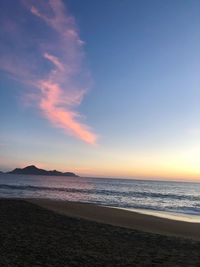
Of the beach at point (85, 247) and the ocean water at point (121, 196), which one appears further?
the ocean water at point (121, 196)

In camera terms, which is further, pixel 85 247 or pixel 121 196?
pixel 121 196

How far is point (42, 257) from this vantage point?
9.26 m

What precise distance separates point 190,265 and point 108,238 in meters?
4.30

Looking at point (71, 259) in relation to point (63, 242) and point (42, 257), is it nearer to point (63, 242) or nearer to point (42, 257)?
point (42, 257)

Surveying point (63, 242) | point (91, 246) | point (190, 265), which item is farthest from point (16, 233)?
point (190, 265)

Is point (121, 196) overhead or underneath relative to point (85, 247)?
overhead

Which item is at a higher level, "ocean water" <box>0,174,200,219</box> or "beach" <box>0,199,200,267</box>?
"ocean water" <box>0,174,200,219</box>

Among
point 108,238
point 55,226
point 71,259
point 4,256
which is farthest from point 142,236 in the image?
point 4,256

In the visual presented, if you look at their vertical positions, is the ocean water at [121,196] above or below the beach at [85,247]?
above

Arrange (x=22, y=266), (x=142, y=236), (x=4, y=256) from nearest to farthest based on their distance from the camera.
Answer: (x=22, y=266)
(x=4, y=256)
(x=142, y=236)

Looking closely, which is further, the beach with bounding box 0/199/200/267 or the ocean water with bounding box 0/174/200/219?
the ocean water with bounding box 0/174/200/219

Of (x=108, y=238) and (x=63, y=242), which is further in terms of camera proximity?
(x=108, y=238)

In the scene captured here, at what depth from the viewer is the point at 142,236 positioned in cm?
1495

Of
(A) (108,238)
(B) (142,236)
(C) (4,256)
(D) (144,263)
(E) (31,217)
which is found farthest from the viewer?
(E) (31,217)
